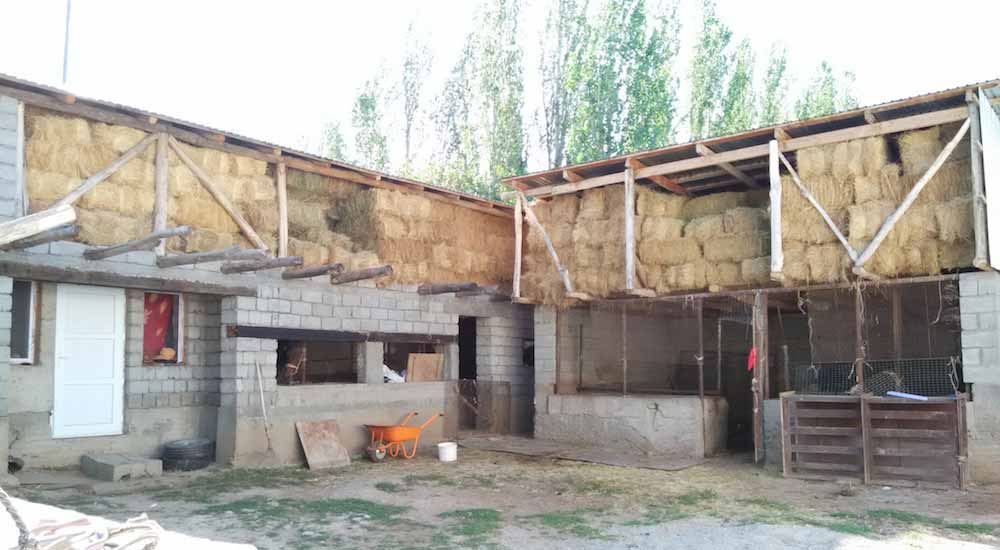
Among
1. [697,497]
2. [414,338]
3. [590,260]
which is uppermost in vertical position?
[590,260]

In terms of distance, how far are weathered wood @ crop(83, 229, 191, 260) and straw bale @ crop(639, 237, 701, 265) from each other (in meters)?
7.28

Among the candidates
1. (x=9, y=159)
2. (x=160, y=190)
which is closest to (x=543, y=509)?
(x=160, y=190)

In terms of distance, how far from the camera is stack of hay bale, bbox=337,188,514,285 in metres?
13.8

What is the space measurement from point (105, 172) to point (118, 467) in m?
3.73

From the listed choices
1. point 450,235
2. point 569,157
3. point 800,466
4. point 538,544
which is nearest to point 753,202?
point 800,466

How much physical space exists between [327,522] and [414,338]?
6363mm

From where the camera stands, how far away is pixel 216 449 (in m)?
11.7

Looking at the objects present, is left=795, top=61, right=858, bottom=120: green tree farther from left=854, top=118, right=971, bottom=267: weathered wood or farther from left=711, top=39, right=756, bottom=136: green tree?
left=854, top=118, right=971, bottom=267: weathered wood

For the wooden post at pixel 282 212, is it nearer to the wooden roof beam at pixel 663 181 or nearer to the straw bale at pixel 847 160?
the wooden roof beam at pixel 663 181

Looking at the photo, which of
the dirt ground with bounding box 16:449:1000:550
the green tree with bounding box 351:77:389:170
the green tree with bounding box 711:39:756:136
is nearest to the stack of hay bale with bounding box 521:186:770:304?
the dirt ground with bounding box 16:449:1000:550

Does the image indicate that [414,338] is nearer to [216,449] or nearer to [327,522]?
[216,449]

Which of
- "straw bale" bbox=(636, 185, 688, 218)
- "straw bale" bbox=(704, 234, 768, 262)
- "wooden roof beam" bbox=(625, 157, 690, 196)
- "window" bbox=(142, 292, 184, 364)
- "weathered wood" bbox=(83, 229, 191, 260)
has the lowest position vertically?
"window" bbox=(142, 292, 184, 364)

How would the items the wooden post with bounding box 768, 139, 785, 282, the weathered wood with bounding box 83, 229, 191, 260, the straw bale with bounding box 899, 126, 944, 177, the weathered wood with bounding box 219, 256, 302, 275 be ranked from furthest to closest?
the wooden post with bounding box 768, 139, 785, 282 → the weathered wood with bounding box 219, 256, 302, 275 → the straw bale with bounding box 899, 126, 944, 177 → the weathered wood with bounding box 83, 229, 191, 260

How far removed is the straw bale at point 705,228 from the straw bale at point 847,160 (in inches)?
80.5
